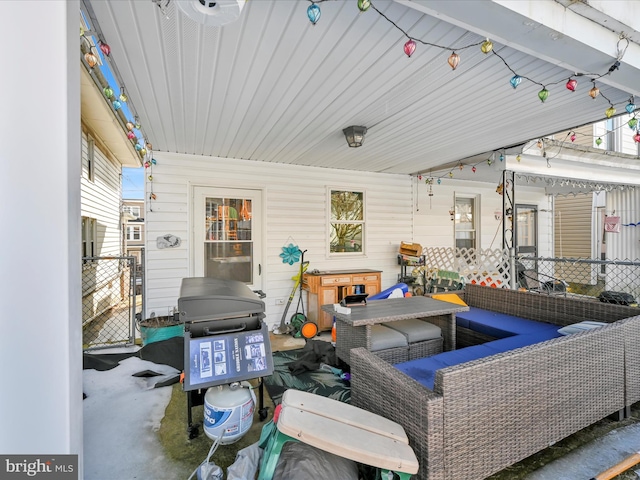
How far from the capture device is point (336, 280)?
497cm

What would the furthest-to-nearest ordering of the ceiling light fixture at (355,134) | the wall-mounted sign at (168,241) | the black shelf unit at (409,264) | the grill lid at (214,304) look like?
the black shelf unit at (409,264)
the wall-mounted sign at (168,241)
the ceiling light fixture at (355,134)
the grill lid at (214,304)

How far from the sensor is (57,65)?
1.25 metres

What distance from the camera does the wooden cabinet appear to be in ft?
15.8

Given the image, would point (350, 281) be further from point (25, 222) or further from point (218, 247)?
point (25, 222)

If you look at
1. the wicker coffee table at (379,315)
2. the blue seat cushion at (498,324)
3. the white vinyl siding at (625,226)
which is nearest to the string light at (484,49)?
the wicker coffee table at (379,315)

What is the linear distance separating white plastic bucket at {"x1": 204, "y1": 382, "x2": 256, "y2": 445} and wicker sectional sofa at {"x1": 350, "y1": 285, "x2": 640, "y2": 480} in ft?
2.47

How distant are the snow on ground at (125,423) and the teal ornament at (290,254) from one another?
2.42 m

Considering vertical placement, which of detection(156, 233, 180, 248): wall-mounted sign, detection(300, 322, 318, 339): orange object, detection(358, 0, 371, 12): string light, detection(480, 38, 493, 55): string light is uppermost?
detection(358, 0, 371, 12): string light

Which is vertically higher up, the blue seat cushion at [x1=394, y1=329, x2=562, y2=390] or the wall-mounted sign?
the wall-mounted sign

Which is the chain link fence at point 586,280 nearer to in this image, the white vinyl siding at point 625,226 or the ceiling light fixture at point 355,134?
the white vinyl siding at point 625,226

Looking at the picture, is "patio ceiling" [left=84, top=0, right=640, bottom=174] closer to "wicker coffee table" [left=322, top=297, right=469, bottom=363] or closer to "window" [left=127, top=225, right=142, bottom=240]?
"wicker coffee table" [left=322, top=297, right=469, bottom=363]

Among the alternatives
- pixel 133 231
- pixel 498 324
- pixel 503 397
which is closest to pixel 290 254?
pixel 498 324

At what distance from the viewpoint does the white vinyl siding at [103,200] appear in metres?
5.42

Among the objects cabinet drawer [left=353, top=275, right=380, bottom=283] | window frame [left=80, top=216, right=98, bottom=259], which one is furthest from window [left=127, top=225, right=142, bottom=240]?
cabinet drawer [left=353, top=275, right=380, bottom=283]
